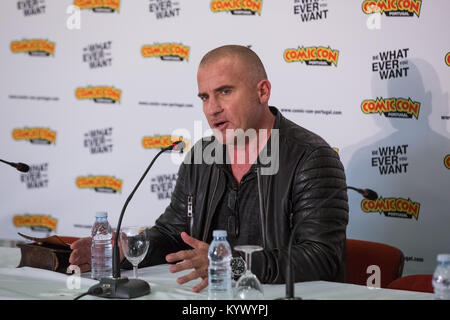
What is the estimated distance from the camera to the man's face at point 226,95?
269cm

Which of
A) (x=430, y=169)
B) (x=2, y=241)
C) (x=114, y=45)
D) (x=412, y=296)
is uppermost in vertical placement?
(x=114, y=45)

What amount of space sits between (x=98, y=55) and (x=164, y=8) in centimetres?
65

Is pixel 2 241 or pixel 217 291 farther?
pixel 2 241

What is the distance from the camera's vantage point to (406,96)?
353cm

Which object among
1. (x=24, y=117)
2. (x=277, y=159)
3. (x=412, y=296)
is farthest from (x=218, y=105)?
(x=24, y=117)

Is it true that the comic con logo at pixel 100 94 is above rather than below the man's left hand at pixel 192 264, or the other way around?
above

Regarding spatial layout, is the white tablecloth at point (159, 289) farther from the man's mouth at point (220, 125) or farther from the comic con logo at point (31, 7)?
the comic con logo at point (31, 7)

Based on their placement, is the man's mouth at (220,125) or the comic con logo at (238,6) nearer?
the man's mouth at (220,125)

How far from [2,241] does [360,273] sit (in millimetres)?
3214

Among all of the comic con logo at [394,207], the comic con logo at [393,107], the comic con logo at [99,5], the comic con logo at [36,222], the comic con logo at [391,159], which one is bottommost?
the comic con logo at [36,222]

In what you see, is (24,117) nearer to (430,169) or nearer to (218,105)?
(218,105)

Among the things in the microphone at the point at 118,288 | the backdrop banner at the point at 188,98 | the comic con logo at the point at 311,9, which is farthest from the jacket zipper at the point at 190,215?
the comic con logo at the point at 311,9

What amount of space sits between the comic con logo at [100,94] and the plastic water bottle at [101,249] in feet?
7.41

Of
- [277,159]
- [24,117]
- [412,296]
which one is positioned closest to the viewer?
[412,296]
